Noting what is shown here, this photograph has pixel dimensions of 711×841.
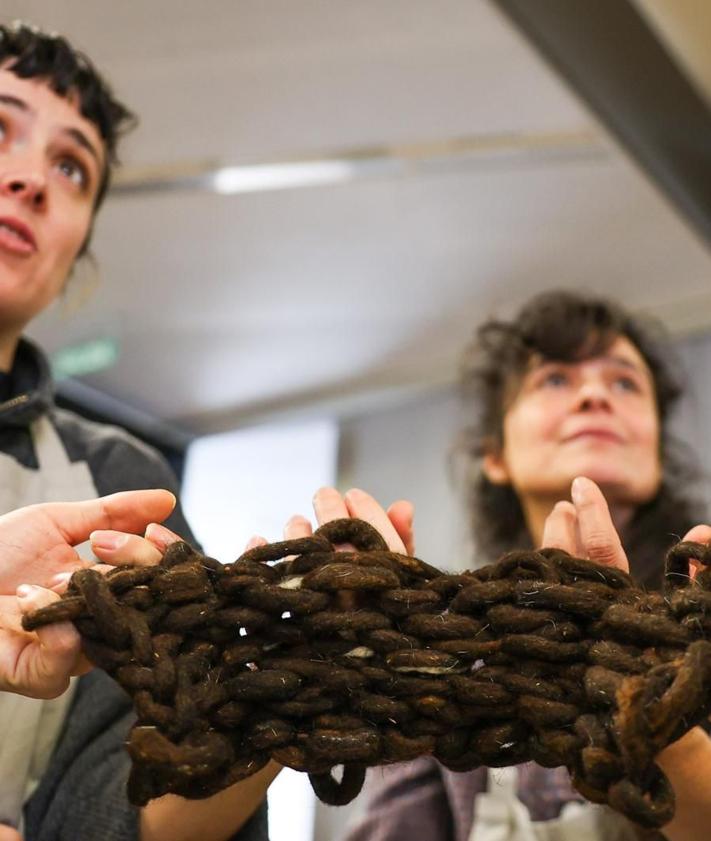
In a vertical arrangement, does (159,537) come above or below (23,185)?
below

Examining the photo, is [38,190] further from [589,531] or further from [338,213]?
[338,213]

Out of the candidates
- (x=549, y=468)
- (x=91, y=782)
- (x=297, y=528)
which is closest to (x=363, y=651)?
(x=297, y=528)

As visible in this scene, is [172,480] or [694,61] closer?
[172,480]

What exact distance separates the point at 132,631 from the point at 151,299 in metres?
1.62

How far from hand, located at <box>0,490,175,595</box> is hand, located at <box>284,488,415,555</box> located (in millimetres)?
61

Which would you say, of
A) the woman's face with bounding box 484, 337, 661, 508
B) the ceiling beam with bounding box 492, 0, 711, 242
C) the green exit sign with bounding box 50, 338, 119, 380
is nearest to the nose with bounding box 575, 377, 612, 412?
the woman's face with bounding box 484, 337, 661, 508

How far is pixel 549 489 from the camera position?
95cm

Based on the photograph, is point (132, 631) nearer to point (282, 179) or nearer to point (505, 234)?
point (282, 179)

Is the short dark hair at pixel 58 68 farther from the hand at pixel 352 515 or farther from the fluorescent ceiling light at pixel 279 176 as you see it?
the fluorescent ceiling light at pixel 279 176

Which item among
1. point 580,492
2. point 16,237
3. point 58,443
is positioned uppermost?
point 16,237

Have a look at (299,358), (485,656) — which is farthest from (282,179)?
(485,656)

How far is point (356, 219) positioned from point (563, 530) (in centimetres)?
131

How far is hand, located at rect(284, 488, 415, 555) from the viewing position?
0.47 m

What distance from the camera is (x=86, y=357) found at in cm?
A: 211
